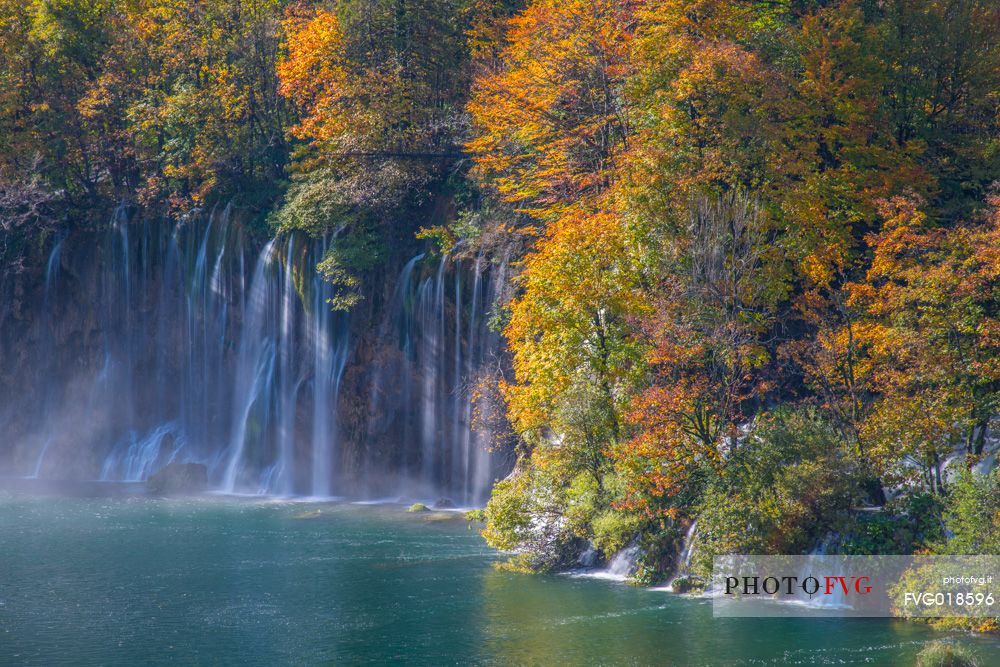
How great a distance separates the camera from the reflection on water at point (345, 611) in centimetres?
2448

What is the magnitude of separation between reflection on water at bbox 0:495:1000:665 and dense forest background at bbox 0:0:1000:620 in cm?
277

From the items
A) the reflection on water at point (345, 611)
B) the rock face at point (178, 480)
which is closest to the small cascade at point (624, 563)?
the reflection on water at point (345, 611)

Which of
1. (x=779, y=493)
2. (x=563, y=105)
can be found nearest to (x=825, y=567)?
(x=779, y=493)

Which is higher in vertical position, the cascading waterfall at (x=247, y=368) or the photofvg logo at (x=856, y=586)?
the cascading waterfall at (x=247, y=368)

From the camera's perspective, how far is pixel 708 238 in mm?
30969

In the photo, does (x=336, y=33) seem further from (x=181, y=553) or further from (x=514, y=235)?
(x=181, y=553)

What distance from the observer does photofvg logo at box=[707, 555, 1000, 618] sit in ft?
80.2

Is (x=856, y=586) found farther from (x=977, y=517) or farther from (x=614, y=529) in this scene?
(x=614, y=529)

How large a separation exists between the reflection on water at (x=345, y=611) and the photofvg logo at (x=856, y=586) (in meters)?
0.69

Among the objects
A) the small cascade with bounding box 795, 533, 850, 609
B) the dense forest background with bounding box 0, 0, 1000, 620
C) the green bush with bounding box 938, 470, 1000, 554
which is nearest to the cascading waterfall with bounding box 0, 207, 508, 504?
the dense forest background with bounding box 0, 0, 1000, 620

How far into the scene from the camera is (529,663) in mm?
23719

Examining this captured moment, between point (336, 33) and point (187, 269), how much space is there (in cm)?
1387

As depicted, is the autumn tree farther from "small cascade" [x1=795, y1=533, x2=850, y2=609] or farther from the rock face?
the rock face

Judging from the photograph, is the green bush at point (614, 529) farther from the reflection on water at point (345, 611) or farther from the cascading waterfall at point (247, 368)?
the cascading waterfall at point (247, 368)
